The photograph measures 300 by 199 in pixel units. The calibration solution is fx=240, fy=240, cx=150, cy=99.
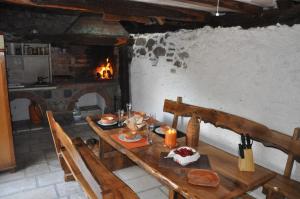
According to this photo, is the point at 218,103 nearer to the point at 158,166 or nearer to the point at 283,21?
the point at 283,21

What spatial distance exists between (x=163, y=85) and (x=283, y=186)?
258cm

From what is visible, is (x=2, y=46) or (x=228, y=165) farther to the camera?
(x=2, y=46)

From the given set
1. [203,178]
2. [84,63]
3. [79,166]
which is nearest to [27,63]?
[84,63]

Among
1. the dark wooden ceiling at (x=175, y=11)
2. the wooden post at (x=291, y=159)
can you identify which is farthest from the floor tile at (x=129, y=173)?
the dark wooden ceiling at (x=175, y=11)

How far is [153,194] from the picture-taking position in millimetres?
2578

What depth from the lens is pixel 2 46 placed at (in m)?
2.74

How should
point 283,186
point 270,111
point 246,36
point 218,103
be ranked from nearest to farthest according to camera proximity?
point 283,186 → point 270,111 → point 246,36 → point 218,103

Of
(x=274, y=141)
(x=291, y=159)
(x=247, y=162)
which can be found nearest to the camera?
(x=247, y=162)

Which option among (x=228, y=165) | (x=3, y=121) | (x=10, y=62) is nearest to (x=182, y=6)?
(x=228, y=165)

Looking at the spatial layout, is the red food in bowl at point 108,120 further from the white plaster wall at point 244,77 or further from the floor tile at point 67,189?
the white plaster wall at point 244,77

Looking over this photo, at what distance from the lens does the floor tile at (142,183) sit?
2.69m

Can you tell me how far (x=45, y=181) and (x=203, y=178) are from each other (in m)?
2.06

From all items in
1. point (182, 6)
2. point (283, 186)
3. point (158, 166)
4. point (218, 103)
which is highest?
point (182, 6)

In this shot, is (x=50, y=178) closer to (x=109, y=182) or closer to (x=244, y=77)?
(x=109, y=182)
